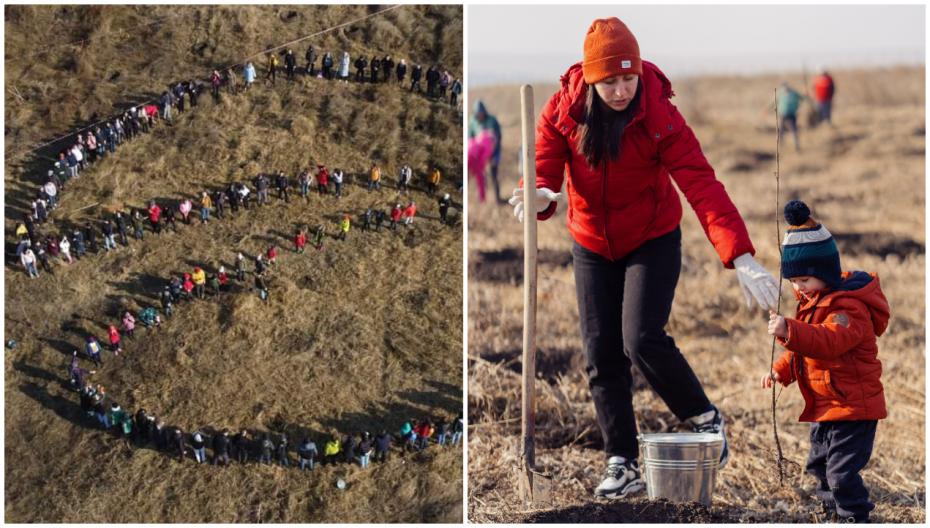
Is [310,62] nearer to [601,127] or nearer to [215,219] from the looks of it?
[215,219]

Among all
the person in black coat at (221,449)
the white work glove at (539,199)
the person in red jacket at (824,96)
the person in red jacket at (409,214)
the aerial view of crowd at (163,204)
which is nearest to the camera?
the white work glove at (539,199)

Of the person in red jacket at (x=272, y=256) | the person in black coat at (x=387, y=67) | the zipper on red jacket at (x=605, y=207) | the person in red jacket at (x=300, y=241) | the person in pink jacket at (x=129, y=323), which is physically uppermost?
the person in black coat at (x=387, y=67)

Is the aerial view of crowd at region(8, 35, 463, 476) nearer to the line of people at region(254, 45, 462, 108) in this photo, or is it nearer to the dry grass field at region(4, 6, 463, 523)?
the line of people at region(254, 45, 462, 108)

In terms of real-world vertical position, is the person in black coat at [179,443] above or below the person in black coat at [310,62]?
below

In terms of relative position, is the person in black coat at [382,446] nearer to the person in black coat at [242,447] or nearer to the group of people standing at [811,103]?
the person in black coat at [242,447]

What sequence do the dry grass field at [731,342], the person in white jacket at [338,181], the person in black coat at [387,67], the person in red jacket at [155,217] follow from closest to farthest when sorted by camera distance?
the dry grass field at [731,342]
the person in red jacket at [155,217]
the person in white jacket at [338,181]
the person in black coat at [387,67]

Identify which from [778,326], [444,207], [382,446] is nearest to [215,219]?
[444,207]

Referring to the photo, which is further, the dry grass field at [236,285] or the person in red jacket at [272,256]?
the person in red jacket at [272,256]

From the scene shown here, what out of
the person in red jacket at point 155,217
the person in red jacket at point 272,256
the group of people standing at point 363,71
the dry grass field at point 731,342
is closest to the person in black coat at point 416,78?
the group of people standing at point 363,71
